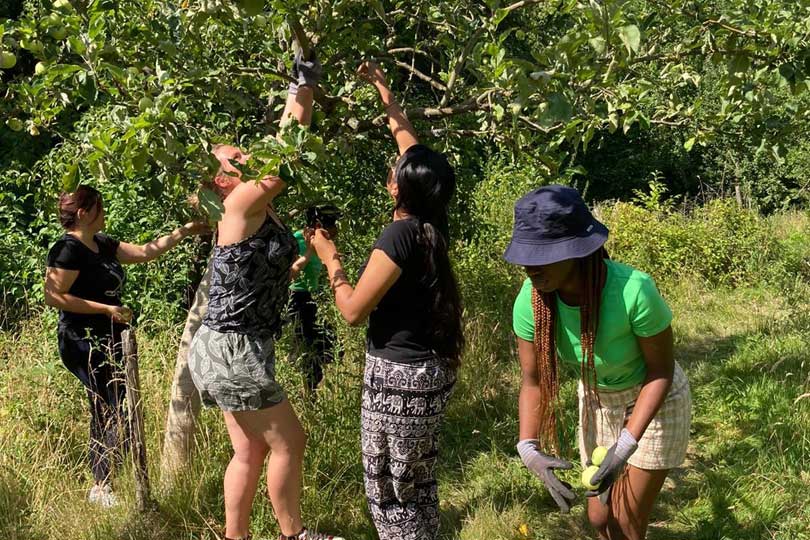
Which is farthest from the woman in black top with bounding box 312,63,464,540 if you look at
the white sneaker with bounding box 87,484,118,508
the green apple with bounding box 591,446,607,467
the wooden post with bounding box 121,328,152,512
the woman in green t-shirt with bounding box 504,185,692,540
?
the white sneaker with bounding box 87,484,118,508

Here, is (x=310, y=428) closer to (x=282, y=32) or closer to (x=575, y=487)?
(x=575, y=487)

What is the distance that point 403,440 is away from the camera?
8.37 feet

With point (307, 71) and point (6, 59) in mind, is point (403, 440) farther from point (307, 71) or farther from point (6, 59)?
point (6, 59)

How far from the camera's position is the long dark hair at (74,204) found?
342 cm

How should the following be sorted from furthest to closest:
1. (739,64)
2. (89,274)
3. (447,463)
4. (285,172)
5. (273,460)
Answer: (447,463), (89,274), (273,460), (739,64), (285,172)

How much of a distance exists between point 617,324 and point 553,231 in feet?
1.18

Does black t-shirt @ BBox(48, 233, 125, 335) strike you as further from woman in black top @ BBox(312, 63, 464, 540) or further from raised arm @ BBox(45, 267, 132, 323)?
woman in black top @ BBox(312, 63, 464, 540)

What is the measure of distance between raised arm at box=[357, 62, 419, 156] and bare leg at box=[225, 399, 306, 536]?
3.65ft

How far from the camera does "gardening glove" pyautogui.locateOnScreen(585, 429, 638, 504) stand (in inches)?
84.5

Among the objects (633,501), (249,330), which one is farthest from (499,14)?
(633,501)

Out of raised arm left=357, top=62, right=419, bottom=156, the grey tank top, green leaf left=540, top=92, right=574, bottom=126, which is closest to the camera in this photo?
green leaf left=540, top=92, right=574, bottom=126

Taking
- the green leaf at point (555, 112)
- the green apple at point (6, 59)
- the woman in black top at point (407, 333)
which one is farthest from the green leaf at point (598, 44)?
the green apple at point (6, 59)

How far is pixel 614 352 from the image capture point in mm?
2270

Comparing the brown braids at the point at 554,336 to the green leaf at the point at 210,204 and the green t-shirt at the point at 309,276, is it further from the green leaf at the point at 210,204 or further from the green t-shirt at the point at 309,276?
the green t-shirt at the point at 309,276
